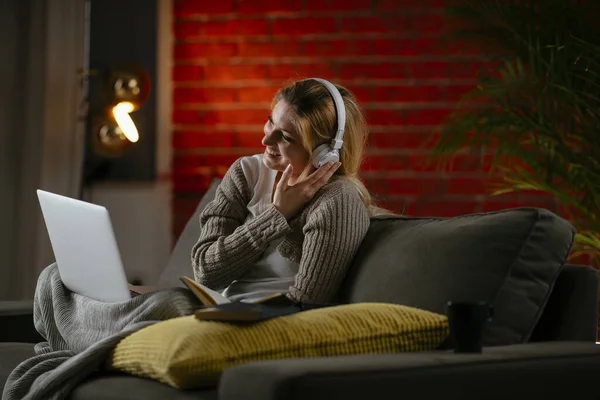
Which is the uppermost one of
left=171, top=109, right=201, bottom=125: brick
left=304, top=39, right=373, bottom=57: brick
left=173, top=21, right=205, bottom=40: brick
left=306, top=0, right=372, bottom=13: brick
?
left=306, top=0, right=372, bottom=13: brick

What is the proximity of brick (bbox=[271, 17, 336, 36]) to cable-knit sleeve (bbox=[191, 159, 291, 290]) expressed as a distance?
168 centimetres

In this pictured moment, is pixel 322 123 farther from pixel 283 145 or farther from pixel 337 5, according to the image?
pixel 337 5

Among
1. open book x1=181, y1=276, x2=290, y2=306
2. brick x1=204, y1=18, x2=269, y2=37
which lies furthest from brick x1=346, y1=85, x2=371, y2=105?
open book x1=181, y1=276, x2=290, y2=306

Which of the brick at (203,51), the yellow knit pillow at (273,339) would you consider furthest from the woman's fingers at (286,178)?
the brick at (203,51)

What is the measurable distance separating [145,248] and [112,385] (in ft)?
8.58

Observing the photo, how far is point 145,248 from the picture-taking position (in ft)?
14.2

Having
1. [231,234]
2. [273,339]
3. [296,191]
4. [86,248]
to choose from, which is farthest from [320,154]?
[273,339]

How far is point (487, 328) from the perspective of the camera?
1818 mm

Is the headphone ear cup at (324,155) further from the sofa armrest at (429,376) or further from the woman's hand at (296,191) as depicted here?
the sofa armrest at (429,376)

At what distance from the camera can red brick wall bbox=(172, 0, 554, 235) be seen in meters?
4.05

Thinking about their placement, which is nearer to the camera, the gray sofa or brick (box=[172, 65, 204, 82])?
the gray sofa

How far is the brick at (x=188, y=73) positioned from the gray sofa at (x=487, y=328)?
2103mm

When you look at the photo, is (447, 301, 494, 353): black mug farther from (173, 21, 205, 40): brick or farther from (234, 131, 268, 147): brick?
(173, 21, 205, 40): brick

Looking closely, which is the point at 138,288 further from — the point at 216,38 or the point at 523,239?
the point at 216,38
